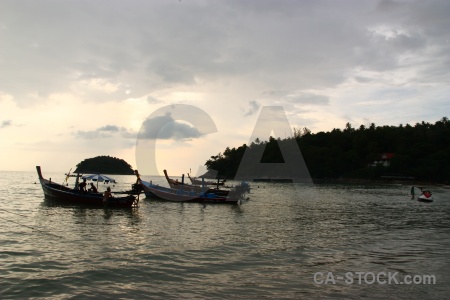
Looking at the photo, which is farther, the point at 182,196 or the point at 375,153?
the point at 375,153

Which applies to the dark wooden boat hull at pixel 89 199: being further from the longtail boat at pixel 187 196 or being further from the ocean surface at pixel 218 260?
the ocean surface at pixel 218 260

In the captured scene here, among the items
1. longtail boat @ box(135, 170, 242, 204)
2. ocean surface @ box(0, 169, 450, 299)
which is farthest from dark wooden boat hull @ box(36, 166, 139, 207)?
ocean surface @ box(0, 169, 450, 299)

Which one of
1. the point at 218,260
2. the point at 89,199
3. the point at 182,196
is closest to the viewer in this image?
the point at 218,260

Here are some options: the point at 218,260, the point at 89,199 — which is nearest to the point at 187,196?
the point at 89,199

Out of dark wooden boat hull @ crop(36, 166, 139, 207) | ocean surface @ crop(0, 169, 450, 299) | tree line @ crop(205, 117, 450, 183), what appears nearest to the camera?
ocean surface @ crop(0, 169, 450, 299)

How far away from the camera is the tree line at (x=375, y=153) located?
→ 370 ft

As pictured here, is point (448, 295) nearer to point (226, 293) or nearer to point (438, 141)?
point (226, 293)

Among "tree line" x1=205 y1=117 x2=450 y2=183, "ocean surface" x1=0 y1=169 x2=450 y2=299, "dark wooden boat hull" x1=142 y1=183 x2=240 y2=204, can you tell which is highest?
"tree line" x1=205 y1=117 x2=450 y2=183

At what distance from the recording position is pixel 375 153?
445 ft

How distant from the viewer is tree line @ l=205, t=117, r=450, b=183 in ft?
370

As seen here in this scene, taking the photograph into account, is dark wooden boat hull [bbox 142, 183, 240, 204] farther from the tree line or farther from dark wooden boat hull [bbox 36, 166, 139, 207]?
the tree line

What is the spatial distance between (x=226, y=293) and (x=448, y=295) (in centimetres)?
630

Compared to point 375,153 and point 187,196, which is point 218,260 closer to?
point 187,196

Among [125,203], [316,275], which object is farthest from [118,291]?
[125,203]
